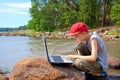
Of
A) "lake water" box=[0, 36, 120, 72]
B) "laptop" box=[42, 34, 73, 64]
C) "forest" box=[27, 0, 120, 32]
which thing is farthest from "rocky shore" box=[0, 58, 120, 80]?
"forest" box=[27, 0, 120, 32]

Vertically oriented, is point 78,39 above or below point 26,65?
above

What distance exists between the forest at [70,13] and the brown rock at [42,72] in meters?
42.5

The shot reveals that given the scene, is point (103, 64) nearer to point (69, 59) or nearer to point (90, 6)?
point (69, 59)

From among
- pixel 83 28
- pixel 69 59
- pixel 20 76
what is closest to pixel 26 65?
pixel 20 76

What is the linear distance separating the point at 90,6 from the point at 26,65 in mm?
51253

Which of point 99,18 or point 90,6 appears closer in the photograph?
point 90,6

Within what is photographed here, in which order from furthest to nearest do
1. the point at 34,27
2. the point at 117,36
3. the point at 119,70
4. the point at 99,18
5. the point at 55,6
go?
the point at 34,27 < the point at 55,6 < the point at 99,18 < the point at 117,36 < the point at 119,70

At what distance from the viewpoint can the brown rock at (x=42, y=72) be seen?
631cm

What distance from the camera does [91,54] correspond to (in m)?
6.54

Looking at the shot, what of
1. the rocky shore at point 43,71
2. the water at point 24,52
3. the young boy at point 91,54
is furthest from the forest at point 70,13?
the rocky shore at point 43,71

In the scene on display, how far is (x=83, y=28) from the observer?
634cm

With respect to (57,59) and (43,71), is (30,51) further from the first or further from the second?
(43,71)

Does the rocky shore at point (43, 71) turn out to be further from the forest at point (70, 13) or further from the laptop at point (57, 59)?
the forest at point (70, 13)

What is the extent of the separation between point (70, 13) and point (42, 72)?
179 feet
